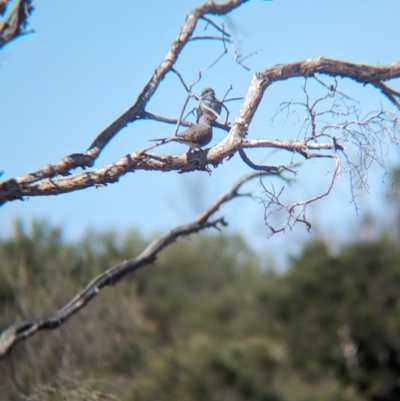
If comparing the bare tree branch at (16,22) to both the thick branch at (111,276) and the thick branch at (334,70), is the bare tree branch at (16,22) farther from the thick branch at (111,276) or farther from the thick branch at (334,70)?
the thick branch at (111,276)

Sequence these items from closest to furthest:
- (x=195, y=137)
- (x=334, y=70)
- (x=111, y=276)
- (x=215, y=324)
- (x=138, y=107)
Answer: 1. (x=195, y=137)
2. (x=334, y=70)
3. (x=138, y=107)
4. (x=111, y=276)
5. (x=215, y=324)

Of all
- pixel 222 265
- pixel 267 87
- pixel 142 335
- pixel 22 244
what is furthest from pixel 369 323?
pixel 267 87

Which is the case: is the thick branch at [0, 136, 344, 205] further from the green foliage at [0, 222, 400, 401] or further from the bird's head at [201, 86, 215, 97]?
the green foliage at [0, 222, 400, 401]

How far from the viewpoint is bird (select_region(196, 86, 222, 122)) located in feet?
15.0

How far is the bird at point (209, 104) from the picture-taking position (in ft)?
15.0

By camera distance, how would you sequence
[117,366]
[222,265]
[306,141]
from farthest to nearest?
[222,265] → [117,366] → [306,141]

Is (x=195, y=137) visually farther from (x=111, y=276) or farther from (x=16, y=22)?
(x=111, y=276)

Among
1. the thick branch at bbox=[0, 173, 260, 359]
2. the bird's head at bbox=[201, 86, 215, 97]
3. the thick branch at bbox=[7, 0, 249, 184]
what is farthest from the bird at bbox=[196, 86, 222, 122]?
the thick branch at bbox=[0, 173, 260, 359]

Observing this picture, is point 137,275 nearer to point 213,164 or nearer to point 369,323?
point 369,323

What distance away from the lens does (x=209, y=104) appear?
4668 millimetres

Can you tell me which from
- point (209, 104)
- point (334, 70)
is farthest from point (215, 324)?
point (334, 70)

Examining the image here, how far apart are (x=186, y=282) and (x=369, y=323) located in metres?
12.1

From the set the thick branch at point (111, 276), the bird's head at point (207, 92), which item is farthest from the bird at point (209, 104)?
the thick branch at point (111, 276)

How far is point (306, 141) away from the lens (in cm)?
416
